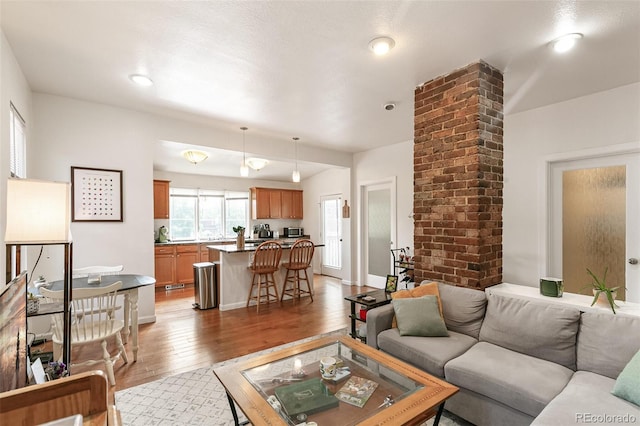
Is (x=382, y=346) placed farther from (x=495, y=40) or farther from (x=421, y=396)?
(x=495, y=40)

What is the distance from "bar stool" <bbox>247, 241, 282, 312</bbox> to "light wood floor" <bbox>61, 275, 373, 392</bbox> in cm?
26

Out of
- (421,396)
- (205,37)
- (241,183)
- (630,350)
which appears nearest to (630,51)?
(630,350)

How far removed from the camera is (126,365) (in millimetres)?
2748

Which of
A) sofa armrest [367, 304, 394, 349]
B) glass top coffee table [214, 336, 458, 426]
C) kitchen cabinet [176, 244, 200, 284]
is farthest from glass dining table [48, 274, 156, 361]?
kitchen cabinet [176, 244, 200, 284]

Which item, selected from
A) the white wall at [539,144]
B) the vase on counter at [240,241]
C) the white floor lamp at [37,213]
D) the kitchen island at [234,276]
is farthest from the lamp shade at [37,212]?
the white wall at [539,144]

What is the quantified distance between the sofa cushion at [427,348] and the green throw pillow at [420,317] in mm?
44

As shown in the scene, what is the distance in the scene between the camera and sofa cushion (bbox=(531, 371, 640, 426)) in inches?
54.6

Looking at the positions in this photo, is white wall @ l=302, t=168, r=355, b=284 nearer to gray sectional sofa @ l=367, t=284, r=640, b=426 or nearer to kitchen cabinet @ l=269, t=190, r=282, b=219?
kitchen cabinet @ l=269, t=190, r=282, b=219

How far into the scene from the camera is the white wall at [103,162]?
323 cm

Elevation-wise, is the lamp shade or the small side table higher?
the lamp shade

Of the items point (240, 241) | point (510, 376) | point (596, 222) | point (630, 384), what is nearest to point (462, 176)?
point (510, 376)

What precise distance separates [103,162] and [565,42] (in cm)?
457

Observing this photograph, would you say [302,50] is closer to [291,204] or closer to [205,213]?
[205,213]

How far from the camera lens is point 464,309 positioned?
2420 millimetres
